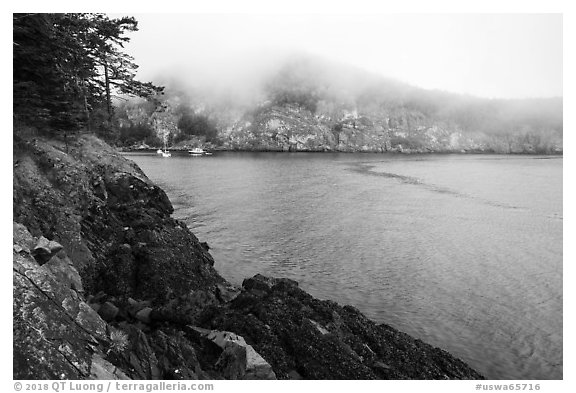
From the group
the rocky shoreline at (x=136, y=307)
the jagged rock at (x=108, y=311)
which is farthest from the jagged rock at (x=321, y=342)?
the jagged rock at (x=108, y=311)

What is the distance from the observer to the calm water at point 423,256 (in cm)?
1123

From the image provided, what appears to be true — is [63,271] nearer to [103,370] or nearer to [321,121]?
[103,370]

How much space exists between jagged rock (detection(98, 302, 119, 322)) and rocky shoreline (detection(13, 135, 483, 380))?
0.04 m

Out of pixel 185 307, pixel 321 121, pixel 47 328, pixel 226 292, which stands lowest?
pixel 226 292

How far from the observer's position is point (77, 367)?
514cm

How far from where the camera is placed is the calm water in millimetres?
11227

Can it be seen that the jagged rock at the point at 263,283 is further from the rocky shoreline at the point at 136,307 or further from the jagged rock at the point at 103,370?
the jagged rock at the point at 103,370

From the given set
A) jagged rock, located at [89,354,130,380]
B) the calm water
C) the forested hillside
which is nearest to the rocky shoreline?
jagged rock, located at [89,354,130,380]

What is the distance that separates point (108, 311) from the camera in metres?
7.49

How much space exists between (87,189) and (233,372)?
685 cm

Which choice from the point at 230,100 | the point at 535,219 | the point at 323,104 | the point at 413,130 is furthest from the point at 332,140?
the point at 535,219

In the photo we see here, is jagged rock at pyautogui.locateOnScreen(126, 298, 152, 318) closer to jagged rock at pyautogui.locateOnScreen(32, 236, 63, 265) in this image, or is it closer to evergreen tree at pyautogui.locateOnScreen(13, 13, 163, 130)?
jagged rock at pyautogui.locateOnScreen(32, 236, 63, 265)

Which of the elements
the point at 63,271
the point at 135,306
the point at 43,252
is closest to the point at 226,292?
the point at 135,306

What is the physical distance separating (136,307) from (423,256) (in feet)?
46.1
